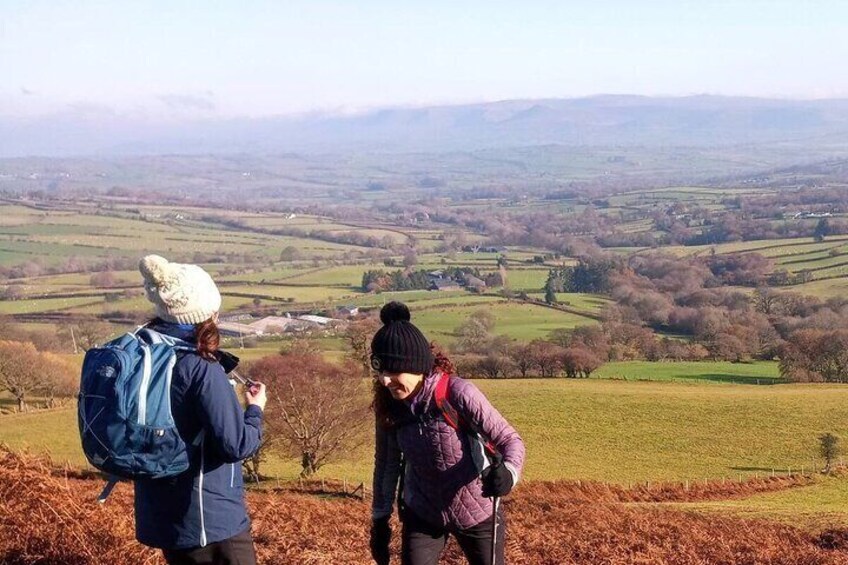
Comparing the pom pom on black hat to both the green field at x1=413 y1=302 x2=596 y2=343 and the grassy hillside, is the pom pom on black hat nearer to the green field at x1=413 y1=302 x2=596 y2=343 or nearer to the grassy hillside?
the grassy hillside

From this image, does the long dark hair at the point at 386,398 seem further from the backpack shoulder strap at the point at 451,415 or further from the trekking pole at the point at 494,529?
the trekking pole at the point at 494,529

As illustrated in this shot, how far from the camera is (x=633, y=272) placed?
101 metres

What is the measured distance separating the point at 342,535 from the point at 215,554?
186 inches

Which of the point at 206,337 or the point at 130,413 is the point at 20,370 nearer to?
the point at 206,337

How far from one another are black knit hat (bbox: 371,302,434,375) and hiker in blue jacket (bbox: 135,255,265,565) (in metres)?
0.79

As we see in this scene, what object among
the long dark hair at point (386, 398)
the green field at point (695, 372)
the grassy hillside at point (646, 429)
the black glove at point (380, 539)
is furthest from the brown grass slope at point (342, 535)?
the green field at point (695, 372)

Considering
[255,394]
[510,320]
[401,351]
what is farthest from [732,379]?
[255,394]

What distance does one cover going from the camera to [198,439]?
12.9 feet

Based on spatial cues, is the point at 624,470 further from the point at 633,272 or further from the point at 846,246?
the point at 846,246

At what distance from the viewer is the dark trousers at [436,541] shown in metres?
4.86

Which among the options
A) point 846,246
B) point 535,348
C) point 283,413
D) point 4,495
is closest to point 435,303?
point 535,348

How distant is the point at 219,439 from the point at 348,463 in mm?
32383

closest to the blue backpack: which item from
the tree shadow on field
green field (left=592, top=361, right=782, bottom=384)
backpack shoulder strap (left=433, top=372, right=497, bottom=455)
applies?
backpack shoulder strap (left=433, top=372, right=497, bottom=455)

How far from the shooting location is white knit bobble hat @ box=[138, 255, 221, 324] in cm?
412
